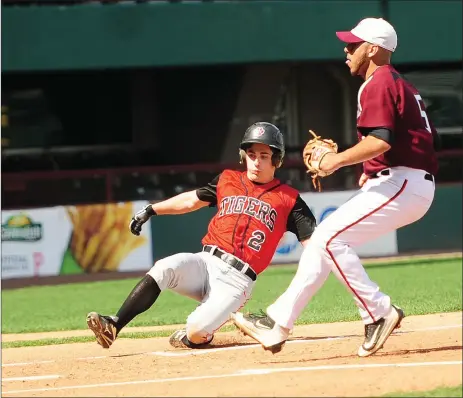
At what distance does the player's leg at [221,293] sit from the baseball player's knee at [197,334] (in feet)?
0.28

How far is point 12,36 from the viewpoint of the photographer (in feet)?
64.0

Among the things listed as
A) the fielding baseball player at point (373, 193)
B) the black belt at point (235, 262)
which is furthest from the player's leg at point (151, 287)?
the fielding baseball player at point (373, 193)

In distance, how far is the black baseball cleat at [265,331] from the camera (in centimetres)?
632

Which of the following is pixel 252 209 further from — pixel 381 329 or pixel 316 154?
pixel 381 329

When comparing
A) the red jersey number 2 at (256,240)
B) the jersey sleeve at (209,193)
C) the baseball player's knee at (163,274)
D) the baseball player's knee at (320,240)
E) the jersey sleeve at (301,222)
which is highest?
the baseball player's knee at (320,240)

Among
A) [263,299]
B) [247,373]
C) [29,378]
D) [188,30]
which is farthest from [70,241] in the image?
[247,373]

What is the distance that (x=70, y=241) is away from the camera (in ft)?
57.1

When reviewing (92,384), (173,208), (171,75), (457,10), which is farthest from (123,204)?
(92,384)

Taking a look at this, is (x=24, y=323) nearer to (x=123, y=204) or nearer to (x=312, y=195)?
(x=123, y=204)

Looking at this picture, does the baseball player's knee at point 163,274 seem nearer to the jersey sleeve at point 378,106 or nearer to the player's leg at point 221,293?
the player's leg at point 221,293

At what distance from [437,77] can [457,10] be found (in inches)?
70.6

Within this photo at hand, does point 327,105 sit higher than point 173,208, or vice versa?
point 173,208

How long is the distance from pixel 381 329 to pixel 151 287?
155 cm

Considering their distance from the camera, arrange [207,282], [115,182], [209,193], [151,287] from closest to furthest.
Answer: [151,287] < [207,282] < [209,193] < [115,182]
